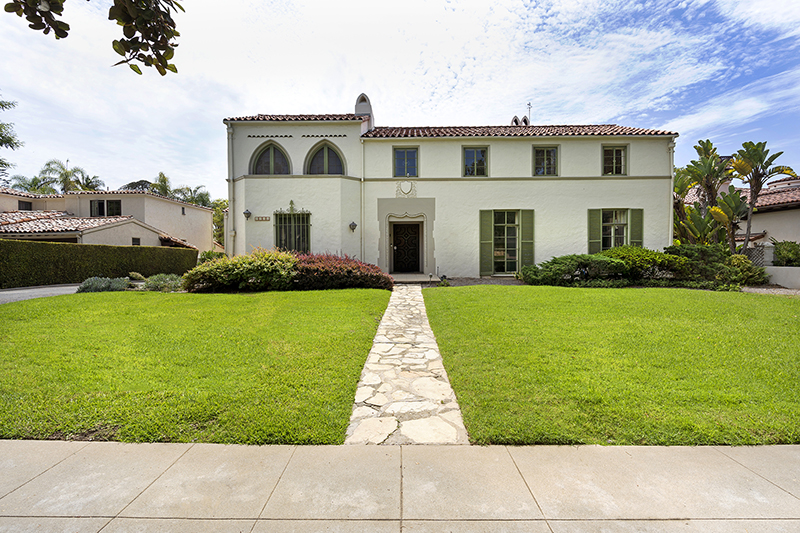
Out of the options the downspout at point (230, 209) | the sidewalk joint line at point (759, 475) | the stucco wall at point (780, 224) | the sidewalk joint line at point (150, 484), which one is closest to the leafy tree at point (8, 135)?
the downspout at point (230, 209)

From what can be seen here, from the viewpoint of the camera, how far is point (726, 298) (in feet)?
31.1

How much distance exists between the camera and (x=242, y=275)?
38.4ft

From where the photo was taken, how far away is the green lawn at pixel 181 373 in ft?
10.2

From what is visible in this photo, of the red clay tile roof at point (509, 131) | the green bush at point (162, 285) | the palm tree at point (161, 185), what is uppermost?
the palm tree at point (161, 185)

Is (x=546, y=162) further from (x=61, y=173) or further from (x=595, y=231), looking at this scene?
(x=61, y=173)

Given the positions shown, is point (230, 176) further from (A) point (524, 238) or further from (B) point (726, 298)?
(B) point (726, 298)

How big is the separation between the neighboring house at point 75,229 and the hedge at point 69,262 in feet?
9.72

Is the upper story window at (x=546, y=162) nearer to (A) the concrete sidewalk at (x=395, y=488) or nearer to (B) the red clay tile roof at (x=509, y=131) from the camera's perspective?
(B) the red clay tile roof at (x=509, y=131)

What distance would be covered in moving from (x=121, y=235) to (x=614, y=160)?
26.7 meters

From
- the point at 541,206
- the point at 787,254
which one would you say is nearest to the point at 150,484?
the point at 541,206

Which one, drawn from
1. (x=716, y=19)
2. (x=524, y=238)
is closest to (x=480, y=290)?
(x=524, y=238)

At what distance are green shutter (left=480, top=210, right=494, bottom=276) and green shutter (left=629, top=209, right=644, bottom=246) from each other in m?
5.99

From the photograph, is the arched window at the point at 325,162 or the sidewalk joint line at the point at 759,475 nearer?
the sidewalk joint line at the point at 759,475

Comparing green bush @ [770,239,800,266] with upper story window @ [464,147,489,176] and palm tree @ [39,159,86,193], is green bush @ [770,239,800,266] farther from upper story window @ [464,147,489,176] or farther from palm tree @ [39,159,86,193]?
palm tree @ [39,159,86,193]
